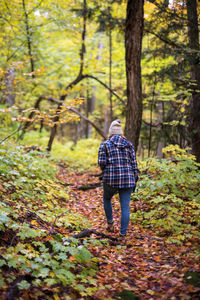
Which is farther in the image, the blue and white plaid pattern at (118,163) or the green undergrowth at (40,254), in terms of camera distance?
the blue and white plaid pattern at (118,163)

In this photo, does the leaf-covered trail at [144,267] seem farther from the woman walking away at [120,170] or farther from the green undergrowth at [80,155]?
the green undergrowth at [80,155]

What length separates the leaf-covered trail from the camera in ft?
8.29

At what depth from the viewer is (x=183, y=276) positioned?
273 centimetres

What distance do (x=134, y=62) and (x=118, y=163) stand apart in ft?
11.5

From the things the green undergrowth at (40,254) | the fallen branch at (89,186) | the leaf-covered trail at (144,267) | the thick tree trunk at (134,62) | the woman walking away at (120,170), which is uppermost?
the thick tree trunk at (134,62)

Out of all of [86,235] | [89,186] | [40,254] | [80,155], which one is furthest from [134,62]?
[80,155]

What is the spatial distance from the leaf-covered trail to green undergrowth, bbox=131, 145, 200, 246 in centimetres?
25

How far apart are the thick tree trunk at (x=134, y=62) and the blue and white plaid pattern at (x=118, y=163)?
2.45 m

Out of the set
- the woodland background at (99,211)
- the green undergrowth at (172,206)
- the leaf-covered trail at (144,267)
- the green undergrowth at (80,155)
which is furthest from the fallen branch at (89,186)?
the leaf-covered trail at (144,267)

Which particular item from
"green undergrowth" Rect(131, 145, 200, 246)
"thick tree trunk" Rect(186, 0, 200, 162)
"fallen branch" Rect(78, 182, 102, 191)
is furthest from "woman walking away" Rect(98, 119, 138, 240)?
"thick tree trunk" Rect(186, 0, 200, 162)

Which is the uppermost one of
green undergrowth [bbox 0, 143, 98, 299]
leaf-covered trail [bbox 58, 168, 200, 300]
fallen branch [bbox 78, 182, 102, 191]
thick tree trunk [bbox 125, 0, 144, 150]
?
thick tree trunk [bbox 125, 0, 144, 150]

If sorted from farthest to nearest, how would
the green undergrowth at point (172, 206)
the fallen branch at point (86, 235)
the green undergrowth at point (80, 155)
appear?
the green undergrowth at point (80, 155) < the green undergrowth at point (172, 206) < the fallen branch at point (86, 235)

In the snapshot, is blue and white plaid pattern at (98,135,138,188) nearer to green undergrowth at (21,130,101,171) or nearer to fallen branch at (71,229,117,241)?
fallen branch at (71,229,117,241)

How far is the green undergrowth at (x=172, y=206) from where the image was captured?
422 cm
